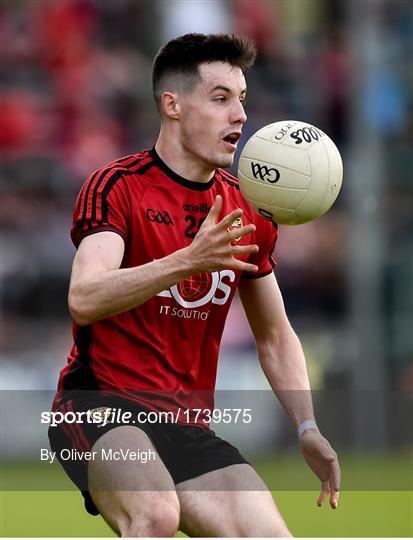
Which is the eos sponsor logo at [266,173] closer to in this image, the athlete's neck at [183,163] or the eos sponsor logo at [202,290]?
the athlete's neck at [183,163]

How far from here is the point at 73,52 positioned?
49.0 feet

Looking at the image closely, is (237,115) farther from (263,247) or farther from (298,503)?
(298,503)

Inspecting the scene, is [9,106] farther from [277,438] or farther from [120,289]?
[120,289]

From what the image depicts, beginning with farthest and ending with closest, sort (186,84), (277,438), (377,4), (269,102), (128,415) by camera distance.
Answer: (269,102) → (377,4) → (277,438) → (186,84) → (128,415)

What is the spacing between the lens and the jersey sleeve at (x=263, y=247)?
6352 mm

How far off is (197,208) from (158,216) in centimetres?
24

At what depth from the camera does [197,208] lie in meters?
6.17

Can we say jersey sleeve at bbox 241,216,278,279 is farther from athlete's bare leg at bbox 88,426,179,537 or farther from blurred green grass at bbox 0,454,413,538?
blurred green grass at bbox 0,454,413,538

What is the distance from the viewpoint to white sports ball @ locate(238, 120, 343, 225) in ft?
19.0

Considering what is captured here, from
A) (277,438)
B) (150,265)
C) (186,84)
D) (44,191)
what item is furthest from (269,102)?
(150,265)

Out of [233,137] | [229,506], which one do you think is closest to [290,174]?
[233,137]

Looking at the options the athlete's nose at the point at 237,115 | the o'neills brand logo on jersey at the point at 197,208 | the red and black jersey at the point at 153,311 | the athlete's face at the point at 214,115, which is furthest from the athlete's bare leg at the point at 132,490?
Result: the athlete's nose at the point at 237,115

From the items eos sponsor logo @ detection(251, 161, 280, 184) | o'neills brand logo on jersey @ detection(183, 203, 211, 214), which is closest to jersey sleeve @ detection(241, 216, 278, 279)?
→ o'neills brand logo on jersey @ detection(183, 203, 211, 214)

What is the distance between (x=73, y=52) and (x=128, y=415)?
9854 millimetres
